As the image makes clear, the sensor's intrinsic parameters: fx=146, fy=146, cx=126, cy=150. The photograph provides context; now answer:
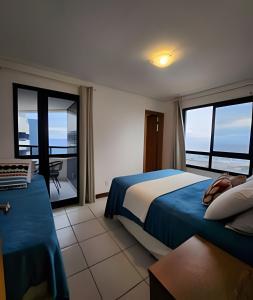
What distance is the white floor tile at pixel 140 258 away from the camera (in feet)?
4.91

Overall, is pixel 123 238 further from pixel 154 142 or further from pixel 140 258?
pixel 154 142

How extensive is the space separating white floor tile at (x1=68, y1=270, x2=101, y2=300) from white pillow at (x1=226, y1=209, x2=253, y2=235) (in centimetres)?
124

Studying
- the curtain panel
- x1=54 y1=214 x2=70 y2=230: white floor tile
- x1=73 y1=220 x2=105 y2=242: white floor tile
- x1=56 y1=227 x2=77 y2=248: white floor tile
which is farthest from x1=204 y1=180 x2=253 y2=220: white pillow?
the curtain panel

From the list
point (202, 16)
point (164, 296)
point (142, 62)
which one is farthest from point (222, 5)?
point (164, 296)

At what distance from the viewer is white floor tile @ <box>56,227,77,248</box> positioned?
182cm

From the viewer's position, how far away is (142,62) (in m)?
2.16

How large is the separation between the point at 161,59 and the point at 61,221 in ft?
9.25

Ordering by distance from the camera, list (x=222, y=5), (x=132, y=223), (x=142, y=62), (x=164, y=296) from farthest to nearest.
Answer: (x=142, y=62)
(x=132, y=223)
(x=222, y=5)
(x=164, y=296)

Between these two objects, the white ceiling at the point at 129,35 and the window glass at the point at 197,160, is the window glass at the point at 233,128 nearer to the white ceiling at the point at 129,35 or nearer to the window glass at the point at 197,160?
the window glass at the point at 197,160

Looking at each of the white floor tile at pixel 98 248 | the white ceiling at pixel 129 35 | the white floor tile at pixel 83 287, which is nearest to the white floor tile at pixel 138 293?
the white floor tile at pixel 83 287

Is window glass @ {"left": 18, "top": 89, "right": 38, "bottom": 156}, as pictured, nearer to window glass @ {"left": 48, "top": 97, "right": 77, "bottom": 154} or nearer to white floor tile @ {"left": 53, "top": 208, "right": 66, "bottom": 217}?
window glass @ {"left": 48, "top": 97, "right": 77, "bottom": 154}

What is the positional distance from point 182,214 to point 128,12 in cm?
191

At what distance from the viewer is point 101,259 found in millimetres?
1602

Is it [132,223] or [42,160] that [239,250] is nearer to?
[132,223]
